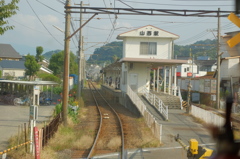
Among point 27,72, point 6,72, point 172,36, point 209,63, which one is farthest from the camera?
point 209,63

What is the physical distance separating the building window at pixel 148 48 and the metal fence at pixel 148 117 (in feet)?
18.9

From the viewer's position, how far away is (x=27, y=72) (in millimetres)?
47469

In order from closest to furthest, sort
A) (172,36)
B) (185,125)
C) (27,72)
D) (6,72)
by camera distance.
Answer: (185,125) → (172,36) → (27,72) → (6,72)

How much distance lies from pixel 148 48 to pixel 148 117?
14384 mm

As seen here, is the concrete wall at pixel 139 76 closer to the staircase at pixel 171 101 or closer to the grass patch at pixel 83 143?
the staircase at pixel 171 101

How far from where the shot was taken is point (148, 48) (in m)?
28.6

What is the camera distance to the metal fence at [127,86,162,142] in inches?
458

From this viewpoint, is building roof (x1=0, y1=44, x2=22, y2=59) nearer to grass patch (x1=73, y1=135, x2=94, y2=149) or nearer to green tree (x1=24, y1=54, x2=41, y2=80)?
green tree (x1=24, y1=54, x2=41, y2=80)

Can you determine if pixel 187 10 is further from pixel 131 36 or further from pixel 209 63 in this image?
pixel 209 63

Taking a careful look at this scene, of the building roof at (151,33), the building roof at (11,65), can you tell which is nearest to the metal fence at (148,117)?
the building roof at (151,33)

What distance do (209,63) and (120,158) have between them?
6742 centimetres

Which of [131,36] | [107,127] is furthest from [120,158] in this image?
[131,36]

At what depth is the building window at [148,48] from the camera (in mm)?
28422

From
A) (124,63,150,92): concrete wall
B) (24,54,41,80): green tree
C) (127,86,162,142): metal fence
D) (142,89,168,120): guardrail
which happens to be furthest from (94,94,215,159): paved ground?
(24,54,41,80): green tree
